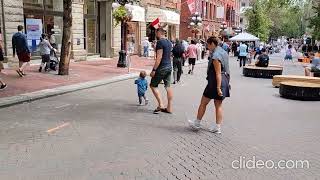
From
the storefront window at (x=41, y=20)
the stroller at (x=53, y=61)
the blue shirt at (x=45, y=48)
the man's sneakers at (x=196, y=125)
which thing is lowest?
the man's sneakers at (x=196, y=125)

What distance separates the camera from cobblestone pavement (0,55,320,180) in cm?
529

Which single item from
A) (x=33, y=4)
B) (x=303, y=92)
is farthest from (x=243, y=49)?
(x=303, y=92)

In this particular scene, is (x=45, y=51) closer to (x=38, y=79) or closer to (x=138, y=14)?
(x=38, y=79)

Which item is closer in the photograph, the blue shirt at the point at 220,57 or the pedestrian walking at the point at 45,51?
the blue shirt at the point at 220,57

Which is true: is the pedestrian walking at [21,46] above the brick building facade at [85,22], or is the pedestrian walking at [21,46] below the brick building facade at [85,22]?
below

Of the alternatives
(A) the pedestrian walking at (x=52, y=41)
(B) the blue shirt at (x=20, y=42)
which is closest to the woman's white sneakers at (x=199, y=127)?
(B) the blue shirt at (x=20, y=42)

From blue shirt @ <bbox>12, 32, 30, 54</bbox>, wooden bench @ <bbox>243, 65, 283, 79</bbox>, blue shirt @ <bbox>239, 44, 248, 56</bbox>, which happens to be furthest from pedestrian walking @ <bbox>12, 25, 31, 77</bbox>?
blue shirt @ <bbox>239, 44, 248, 56</bbox>

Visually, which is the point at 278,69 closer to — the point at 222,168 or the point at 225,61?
the point at 225,61

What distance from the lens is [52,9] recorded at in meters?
22.0

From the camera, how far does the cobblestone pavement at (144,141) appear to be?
5.29m

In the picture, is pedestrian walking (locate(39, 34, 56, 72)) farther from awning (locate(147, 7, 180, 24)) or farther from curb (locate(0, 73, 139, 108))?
awning (locate(147, 7, 180, 24))

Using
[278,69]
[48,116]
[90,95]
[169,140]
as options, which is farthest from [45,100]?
[278,69]

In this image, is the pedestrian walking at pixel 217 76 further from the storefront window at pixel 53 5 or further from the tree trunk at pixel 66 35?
the storefront window at pixel 53 5

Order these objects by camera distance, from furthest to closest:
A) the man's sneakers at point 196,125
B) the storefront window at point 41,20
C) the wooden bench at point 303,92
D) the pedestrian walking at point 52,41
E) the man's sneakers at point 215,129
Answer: the storefront window at point 41,20 → the pedestrian walking at point 52,41 → the wooden bench at point 303,92 → the man's sneakers at point 196,125 → the man's sneakers at point 215,129
